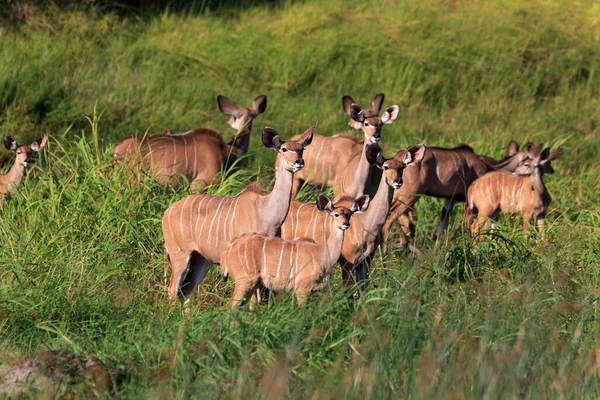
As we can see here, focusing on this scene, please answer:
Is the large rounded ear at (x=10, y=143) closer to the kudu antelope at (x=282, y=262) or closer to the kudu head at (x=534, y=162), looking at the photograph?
the kudu antelope at (x=282, y=262)

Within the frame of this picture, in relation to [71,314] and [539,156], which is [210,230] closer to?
[71,314]

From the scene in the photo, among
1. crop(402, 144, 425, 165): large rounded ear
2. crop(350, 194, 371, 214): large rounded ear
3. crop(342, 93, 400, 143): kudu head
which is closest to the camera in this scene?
crop(350, 194, 371, 214): large rounded ear

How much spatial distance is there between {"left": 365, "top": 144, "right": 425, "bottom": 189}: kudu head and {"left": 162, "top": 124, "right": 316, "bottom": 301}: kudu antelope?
17.4 inches

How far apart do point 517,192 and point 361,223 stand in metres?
3.14

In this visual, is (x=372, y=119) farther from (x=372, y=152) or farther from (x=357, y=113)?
(x=372, y=152)

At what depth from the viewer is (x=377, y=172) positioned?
8.59 metres

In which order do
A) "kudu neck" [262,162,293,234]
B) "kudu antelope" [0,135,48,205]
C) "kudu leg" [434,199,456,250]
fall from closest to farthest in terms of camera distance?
"kudu neck" [262,162,293,234] → "kudu antelope" [0,135,48,205] → "kudu leg" [434,199,456,250]

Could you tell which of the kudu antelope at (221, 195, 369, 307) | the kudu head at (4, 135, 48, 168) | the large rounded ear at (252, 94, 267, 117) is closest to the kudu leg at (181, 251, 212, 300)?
the kudu antelope at (221, 195, 369, 307)

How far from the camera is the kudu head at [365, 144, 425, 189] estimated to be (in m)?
6.71

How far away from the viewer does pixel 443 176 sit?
9.68 meters

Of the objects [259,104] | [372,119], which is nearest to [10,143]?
[259,104]

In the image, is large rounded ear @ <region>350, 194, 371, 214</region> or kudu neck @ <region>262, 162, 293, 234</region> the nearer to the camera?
large rounded ear @ <region>350, 194, 371, 214</region>

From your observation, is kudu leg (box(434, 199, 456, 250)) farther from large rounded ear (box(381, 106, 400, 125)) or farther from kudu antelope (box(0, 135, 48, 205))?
kudu antelope (box(0, 135, 48, 205))

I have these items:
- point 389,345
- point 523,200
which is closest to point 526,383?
point 389,345
